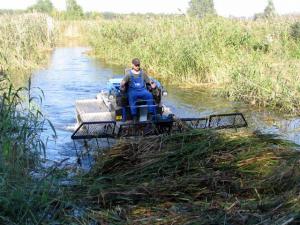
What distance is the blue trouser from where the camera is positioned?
28.9 feet

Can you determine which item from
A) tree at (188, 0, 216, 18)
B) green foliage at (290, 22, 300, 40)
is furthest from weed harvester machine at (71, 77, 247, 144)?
tree at (188, 0, 216, 18)

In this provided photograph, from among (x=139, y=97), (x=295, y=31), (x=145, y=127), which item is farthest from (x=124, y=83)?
(x=295, y=31)

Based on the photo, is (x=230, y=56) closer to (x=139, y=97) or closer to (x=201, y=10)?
(x=139, y=97)

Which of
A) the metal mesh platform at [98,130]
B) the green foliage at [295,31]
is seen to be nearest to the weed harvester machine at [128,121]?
the metal mesh platform at [98,130]

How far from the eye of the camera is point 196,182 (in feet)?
18.9

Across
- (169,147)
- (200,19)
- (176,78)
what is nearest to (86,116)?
(169,147)

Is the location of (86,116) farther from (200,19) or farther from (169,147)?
(200,19)

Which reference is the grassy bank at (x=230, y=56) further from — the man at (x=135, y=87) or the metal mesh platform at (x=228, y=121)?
the man at (x=135, y=87)

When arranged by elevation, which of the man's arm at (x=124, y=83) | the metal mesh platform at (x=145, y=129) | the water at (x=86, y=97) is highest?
the man's arm at (x=124, y=83)

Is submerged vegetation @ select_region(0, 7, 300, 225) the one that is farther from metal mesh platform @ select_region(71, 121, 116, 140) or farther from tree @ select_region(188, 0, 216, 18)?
tree @ select_region(188, 0, 216, 18)

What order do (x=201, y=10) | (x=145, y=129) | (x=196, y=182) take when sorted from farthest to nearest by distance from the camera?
(x=201, y=10)
(x=145, y=129)
(x=196, y=182)

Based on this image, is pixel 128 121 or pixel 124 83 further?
pixel 124 83

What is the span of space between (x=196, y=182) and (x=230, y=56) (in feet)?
33.1

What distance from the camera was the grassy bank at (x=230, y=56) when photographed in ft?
40.4
